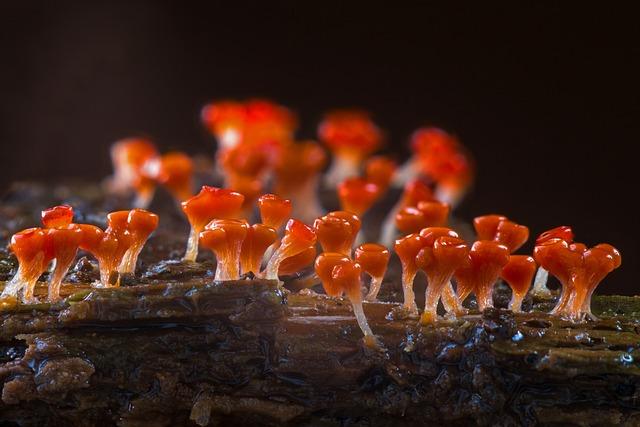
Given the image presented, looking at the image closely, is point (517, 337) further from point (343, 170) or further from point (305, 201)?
point (343, 170)

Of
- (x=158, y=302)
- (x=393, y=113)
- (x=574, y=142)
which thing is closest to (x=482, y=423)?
(x=158, y=302)

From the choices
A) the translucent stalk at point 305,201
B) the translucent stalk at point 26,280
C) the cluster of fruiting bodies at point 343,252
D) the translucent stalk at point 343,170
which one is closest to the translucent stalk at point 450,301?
the cluster of fruiting bodies at point 343,252

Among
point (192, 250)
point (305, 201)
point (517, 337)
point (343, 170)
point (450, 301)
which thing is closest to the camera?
point (517, 337)

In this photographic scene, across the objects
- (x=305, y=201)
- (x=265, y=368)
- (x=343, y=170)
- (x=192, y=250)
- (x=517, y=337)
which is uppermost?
(x=343, y=170)

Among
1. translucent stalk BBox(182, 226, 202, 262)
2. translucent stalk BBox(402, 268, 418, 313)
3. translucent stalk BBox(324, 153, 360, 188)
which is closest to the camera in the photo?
translucent stalk BBox(402, 268, 418, 313)

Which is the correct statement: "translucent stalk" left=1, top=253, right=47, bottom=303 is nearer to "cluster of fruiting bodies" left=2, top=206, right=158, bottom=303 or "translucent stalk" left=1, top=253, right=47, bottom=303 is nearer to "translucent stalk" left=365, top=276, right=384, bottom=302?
"cluster of fruiting bodies" left=2, top=206, right=158, bottom=303

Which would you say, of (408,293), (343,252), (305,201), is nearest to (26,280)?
(343,252)

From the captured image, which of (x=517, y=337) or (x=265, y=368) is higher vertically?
(x=517, y=337)

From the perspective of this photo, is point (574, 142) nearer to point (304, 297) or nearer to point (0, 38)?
point (304, 297)

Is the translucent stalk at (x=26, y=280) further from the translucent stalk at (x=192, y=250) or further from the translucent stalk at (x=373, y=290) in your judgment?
the translucent stalk at (x=373, y=290)

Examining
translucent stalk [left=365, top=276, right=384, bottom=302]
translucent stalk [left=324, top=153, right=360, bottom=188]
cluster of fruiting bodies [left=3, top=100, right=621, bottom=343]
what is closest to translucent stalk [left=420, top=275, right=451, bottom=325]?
cluster of fruiting bodies [left=3, top=100, right=621, bottom=343]

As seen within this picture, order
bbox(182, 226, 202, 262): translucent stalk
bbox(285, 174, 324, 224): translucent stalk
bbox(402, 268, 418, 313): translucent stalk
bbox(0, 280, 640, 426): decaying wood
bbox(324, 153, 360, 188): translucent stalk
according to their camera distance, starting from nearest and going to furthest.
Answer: bbox(0, 280, 640, 426): decaying wood
bbox(402, 268, 418, 313): translucent stalk
bbox(182, 226, 202, 262): translucent stalk
bbox(285, 174, 324, 224): translucent stalk
bbox(324, 153, 360, 188): translucent stalk

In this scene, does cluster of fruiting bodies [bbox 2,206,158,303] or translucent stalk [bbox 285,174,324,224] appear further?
translucent stalk [bbox 285,174,324,224]
